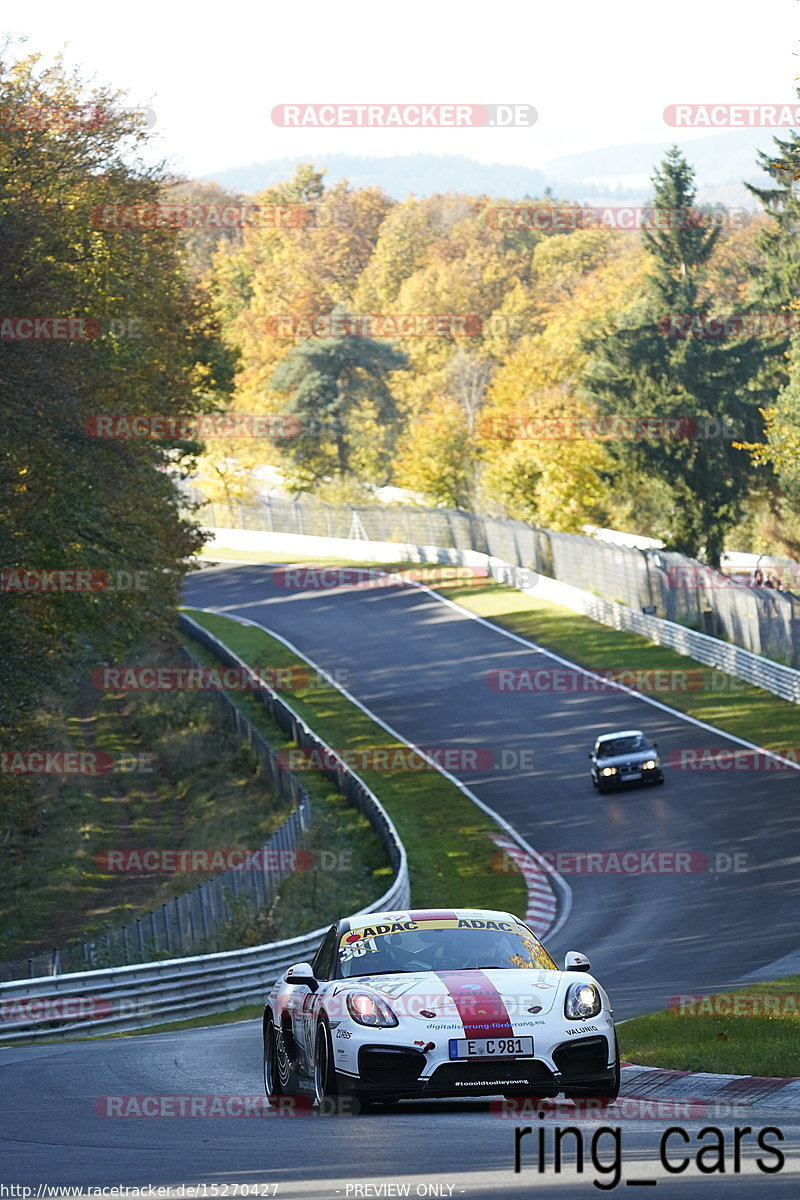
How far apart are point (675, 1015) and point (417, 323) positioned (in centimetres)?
12465

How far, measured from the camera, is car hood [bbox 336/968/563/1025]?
31.3ft

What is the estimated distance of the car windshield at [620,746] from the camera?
123 ft

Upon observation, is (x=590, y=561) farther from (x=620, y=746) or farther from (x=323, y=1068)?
(x=323, y=1068)

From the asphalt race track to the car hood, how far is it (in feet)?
2.05

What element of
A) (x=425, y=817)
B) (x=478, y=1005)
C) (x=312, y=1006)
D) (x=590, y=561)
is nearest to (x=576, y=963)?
(x=478, y=1005)

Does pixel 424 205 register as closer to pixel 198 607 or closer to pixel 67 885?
pixel 198 607

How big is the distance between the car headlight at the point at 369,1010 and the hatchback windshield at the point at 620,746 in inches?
1111

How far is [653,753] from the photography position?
123 ft

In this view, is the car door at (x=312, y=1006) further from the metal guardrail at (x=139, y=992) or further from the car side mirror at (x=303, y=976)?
the metal guardrail at (x=139, y=992)

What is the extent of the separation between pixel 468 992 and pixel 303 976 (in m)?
1.50

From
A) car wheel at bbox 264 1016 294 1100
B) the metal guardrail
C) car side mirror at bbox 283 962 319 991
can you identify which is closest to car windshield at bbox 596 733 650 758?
the metal guardrail

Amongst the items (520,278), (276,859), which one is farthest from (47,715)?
(520,278)

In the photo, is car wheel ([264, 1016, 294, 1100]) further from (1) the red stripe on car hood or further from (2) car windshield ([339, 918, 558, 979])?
(1) the red stripe on car hood

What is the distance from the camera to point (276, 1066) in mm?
11164
